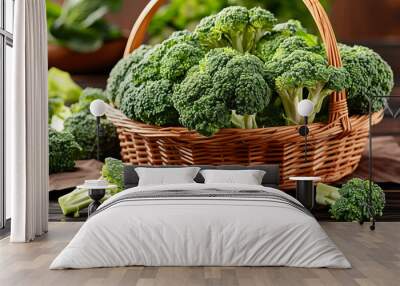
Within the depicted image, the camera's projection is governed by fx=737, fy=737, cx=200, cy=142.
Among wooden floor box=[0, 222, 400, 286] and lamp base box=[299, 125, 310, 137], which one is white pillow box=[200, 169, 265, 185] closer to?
lamp base box=[299, 125, 310, 137]

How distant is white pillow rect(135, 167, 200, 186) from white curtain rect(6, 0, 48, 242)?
0.86 meters

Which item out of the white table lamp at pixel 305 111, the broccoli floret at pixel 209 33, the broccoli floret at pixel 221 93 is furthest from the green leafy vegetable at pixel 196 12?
the white table lamp at pixel 305 111

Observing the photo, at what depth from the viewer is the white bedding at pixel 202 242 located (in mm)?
4488

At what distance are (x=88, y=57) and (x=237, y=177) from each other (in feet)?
9.61

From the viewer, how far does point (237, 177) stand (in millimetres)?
6105

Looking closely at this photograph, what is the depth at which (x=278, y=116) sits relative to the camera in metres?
6.59

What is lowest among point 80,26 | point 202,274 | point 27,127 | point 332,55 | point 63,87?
point 202,274

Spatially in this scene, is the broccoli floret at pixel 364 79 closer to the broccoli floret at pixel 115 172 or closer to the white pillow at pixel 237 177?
the white pillow at pixel 237 177

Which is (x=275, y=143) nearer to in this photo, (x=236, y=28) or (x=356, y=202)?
(x=356, y=202)

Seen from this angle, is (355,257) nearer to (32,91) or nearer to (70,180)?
(32,91)

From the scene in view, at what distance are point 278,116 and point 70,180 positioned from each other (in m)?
2.10

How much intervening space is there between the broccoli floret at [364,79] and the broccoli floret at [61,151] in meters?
2.73

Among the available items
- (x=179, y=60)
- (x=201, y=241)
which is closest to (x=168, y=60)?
(x=179, y=60)

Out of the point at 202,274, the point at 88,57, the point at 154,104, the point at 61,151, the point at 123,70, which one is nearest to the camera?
the point at 202,274
